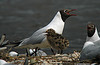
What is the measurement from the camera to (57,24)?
5.77 m

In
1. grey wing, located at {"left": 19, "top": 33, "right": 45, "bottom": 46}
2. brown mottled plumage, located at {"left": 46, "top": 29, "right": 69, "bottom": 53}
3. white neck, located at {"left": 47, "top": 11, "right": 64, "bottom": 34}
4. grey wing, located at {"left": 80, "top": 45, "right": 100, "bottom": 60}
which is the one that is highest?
white neck, located at {"left": 47, "top": 11, "right": 64, "bottom": 34}

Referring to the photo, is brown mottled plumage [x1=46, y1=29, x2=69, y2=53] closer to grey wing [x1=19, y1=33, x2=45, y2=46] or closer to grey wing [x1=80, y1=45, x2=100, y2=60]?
grey wing [x1=19, y1=33, x2=45, y2=46]

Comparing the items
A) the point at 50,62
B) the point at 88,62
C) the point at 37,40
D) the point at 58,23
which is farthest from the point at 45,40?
the point at 88,62

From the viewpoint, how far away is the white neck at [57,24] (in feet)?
18.4

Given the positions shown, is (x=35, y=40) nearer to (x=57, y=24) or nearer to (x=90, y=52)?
(x=57, y=24)

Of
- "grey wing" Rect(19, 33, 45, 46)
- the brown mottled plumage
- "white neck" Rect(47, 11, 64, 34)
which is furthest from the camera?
"white neck" Rect(47, 11, 64, 34)

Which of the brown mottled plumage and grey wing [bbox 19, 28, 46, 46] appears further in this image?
grey wing [bbox 19, 28, 46, 46]

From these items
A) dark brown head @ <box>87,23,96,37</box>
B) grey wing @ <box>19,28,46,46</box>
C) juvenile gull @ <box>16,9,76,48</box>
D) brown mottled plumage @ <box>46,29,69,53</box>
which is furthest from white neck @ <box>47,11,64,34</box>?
dark brown head @ <box>87,23,96,37</box>

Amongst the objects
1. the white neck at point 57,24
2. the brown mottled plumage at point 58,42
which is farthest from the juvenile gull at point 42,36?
the brown mottled plumage at point 58,42

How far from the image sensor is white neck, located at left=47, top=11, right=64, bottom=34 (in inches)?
220

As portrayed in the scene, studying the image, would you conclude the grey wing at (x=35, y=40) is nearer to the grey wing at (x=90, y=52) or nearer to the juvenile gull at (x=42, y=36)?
the juvenile gull at (x=42, y=36)

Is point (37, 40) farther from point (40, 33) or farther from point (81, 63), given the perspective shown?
point (81, 63)

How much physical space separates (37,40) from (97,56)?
5.91ft

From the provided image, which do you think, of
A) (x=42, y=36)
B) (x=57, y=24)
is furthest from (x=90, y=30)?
(x=42, y=36)
